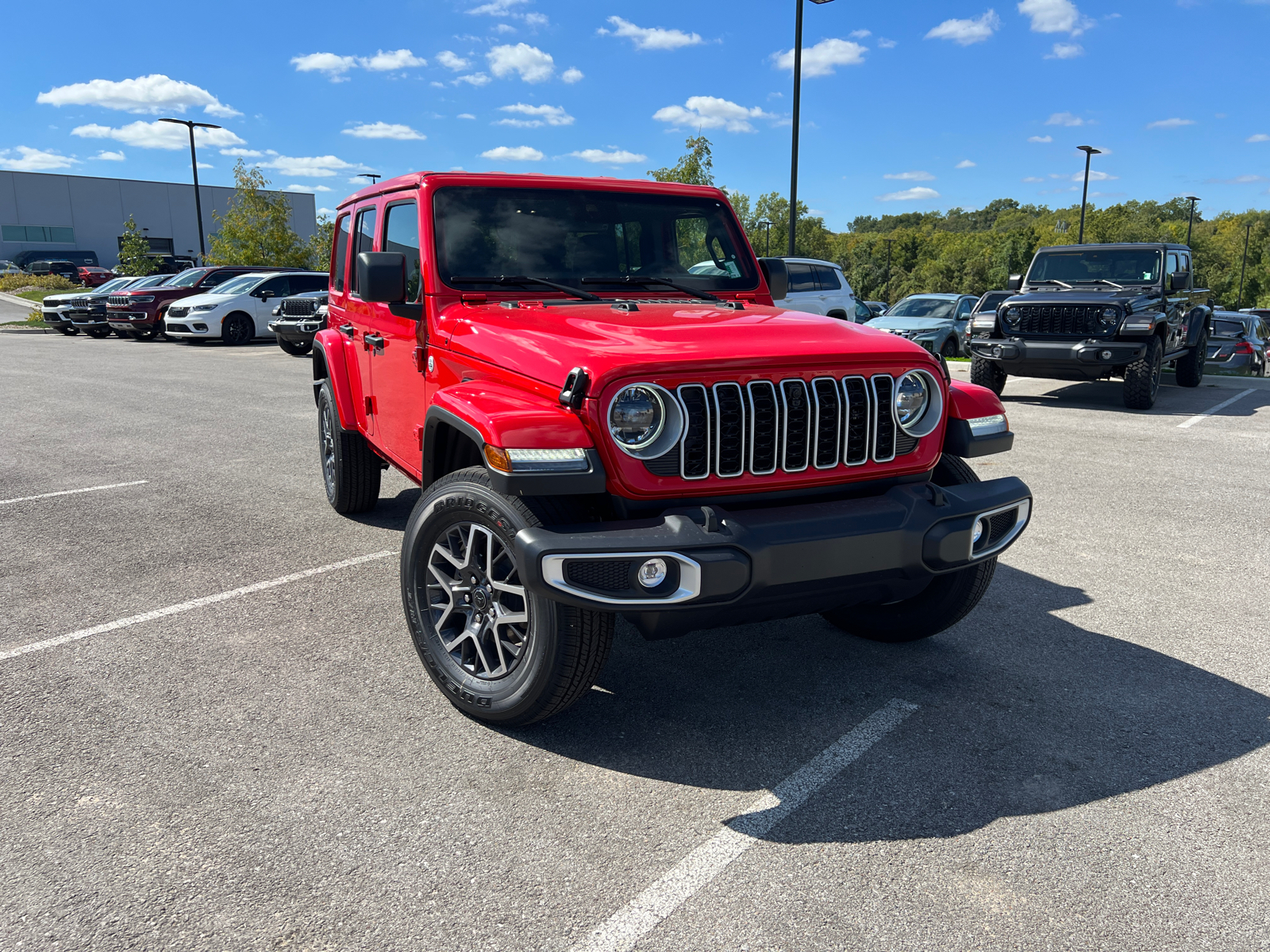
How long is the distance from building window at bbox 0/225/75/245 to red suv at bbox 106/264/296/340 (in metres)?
60.6

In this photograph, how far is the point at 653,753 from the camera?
3213 millimetres

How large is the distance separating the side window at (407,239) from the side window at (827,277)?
12.4 metres

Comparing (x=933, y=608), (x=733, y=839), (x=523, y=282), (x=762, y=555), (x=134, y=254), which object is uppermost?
(x=134, y=254)

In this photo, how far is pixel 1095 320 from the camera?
1121 cm

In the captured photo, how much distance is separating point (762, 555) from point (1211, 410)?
430 inches

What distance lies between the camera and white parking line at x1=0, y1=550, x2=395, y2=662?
4105 millimetres

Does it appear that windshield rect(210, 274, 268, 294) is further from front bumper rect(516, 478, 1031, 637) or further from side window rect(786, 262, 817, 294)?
front bumper rect(516, 478, 1031, 637)

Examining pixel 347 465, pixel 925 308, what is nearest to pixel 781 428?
pixel 347 465

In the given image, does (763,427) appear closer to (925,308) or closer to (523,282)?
(523,282)

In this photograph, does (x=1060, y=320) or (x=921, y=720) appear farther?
(x=1060, y=320)

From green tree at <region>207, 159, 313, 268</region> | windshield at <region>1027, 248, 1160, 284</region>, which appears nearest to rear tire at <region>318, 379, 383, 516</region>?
windshield at <region>1027, 248, 1160, 284</region>

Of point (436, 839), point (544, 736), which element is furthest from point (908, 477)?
point (436, 839)

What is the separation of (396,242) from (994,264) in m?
107

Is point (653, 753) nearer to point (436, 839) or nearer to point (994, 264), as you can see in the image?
point (436, 839)
